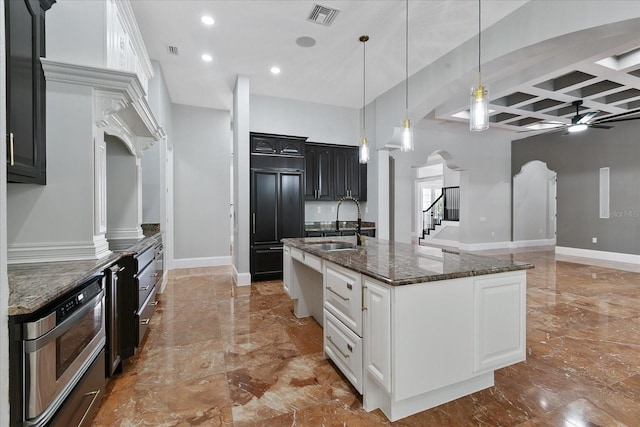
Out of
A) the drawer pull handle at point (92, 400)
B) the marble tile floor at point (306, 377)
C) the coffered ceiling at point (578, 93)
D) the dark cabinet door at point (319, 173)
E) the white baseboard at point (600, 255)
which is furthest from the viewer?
the white baseboard at point (600, 255)

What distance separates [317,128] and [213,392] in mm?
5127

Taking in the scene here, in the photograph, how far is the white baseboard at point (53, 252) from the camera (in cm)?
187

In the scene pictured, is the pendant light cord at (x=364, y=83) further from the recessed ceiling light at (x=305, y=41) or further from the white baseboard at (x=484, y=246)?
the white baseboard at (x=484, y=246)

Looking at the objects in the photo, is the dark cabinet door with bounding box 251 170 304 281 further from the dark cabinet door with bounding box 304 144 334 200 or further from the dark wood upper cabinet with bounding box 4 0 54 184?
the dark wood upper cabinet with bounding box 4 0 54 184

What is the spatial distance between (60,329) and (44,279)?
36 cm

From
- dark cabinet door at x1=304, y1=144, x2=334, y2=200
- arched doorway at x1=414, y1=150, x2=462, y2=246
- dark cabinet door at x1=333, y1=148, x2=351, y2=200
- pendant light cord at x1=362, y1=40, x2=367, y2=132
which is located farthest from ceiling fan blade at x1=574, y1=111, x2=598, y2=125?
arched doorway at x1=414, y1=150, x2=462, y2=246

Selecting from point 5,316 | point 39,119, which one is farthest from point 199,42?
point 5,316

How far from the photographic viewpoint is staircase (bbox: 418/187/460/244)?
1013cm

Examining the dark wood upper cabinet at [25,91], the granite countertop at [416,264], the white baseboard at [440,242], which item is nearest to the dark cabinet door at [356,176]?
the granite countertop at [416,264]

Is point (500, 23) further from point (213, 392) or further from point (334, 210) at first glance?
point (213, 392)

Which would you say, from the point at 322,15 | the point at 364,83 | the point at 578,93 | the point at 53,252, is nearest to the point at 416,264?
the point at 53,252

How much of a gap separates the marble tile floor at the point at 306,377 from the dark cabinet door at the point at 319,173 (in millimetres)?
2622

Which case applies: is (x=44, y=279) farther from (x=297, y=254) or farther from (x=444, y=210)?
(x=444, y=210)

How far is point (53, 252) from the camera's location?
1930 mm
